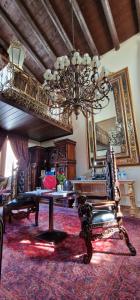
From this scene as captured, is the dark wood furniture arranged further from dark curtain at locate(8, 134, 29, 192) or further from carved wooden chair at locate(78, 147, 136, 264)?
carved wooden chair at locate(78, 147, 136, 264)

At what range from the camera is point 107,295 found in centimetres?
118

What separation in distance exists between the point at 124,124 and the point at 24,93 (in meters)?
3.02

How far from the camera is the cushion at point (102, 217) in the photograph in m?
1.83

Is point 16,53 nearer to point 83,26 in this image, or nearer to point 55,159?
point 83,26

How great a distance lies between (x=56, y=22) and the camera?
14.7 ft

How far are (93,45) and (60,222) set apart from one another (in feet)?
18.8

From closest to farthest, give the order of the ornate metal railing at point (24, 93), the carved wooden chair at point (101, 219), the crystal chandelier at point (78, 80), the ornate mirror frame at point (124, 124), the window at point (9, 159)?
the carved wooden chair at point (101, 219), the crystal chandelier at point (78, 80), the ornate metal railing at point (24, 93), the ornate mirror frame at point (124, 124), the window at point (9, 159)

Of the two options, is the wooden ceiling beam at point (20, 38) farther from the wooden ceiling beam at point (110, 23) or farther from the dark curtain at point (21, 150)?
the dark curtain at point (21, 150)

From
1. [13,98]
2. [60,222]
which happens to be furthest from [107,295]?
[13,98]

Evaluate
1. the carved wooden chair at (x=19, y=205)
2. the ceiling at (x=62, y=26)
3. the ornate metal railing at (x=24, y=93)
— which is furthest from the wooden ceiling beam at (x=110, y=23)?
the carved wooden chair at (x=19, y=205)

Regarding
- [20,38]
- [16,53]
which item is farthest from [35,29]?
[16,53]

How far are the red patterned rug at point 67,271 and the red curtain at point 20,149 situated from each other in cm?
364

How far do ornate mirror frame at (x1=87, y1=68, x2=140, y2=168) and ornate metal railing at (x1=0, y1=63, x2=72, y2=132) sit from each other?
157 cm

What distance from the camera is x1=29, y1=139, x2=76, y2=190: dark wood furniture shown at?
5234mm
